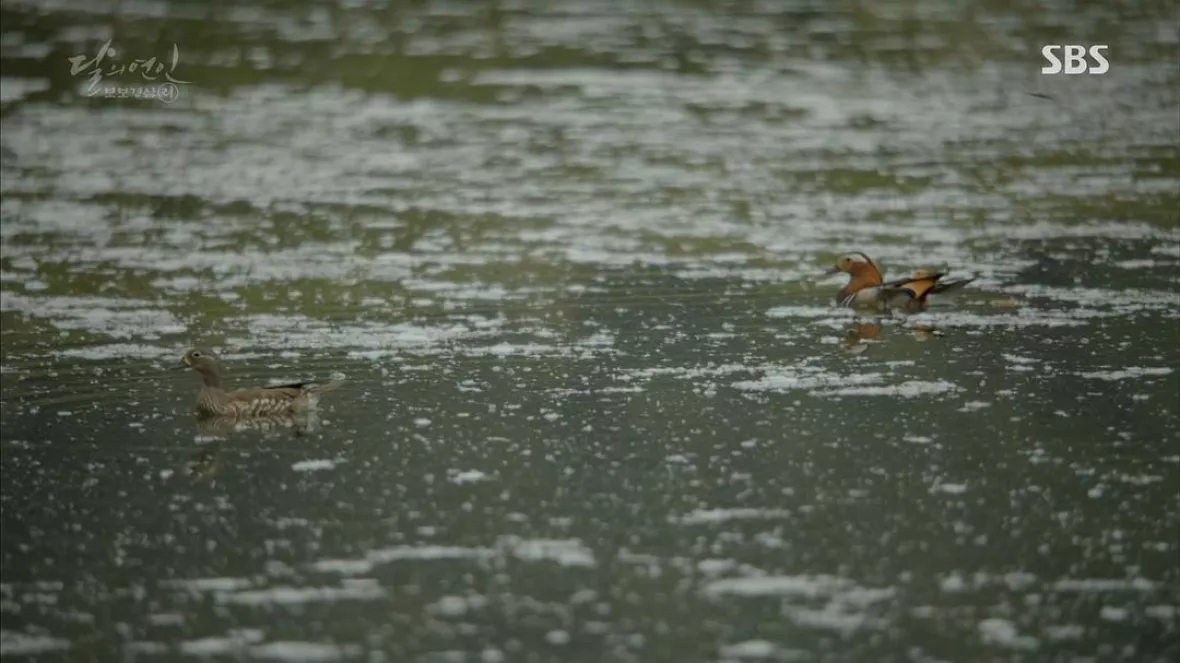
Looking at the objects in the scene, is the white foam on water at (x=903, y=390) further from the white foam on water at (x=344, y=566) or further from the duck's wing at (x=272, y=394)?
the white foam on water at (x=344, y=566)

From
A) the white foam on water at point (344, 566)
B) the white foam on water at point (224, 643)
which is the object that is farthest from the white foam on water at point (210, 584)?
the white foam on water at point (224, 643)

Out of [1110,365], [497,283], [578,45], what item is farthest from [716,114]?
[1110,365]

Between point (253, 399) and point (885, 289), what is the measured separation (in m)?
4.43

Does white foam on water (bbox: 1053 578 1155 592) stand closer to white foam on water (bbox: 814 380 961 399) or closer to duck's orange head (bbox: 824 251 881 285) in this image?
white foam on water (bbox: 814 380 961 399)

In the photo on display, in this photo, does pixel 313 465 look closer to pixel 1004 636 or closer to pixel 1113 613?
pixel 1004 636

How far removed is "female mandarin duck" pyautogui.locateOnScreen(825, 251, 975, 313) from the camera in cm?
1312

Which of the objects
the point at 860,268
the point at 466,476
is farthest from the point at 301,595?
the point at 860,268

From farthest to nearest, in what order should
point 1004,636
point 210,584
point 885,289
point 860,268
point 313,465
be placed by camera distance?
point 860,268 < point 885,289 < point 313,465 < point 210,584 < point 1004,636

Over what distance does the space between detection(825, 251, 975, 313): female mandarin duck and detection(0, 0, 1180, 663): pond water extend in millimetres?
224

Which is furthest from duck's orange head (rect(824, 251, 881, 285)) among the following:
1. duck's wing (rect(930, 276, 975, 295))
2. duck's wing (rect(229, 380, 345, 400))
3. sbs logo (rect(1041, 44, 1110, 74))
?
sbs logo (rect(1041, 44, 1110, 74))

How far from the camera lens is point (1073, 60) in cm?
2536

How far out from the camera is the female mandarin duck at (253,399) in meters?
10.6

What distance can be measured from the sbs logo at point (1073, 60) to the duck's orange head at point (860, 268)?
452 inches

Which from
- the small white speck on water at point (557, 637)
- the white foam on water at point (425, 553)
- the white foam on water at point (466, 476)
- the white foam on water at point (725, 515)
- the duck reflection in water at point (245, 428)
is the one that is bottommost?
the duck reflection in water at point (245, 428)
